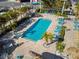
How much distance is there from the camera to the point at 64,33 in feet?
61.5

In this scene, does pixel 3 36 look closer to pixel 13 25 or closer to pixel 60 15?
pixel 13 25

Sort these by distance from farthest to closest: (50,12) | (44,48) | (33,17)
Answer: (50,12)
(33,17)
(44,48)

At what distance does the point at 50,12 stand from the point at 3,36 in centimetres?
1128

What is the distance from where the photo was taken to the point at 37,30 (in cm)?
2197

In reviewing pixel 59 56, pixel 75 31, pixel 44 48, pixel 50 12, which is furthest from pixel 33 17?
pixel 59 56

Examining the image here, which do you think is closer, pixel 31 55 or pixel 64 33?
pixel 31 55

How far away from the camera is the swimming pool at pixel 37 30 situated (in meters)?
19.1

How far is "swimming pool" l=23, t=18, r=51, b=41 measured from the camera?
1912cm

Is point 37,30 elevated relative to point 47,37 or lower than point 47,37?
lower

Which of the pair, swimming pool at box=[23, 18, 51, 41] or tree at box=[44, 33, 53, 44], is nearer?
tree at box=[44, 33, 53, 44]

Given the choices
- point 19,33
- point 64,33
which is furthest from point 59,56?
point 19,33

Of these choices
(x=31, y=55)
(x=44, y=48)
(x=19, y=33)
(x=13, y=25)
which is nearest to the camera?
(x=31, y=55)

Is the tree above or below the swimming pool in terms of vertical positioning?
above

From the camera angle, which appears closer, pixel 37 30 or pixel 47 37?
pixel 47 37
